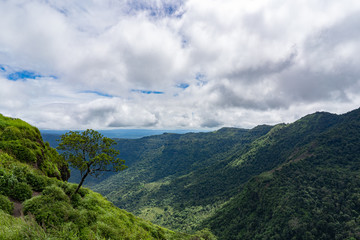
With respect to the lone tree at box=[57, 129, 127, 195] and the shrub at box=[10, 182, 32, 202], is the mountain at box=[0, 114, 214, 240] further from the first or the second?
the lone tree at box=[57, 129, 127, 195]

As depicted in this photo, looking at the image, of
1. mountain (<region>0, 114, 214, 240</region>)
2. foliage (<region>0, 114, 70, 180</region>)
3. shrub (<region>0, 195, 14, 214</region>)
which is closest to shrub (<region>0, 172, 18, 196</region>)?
mountain (<region>0, 114, 214, 240</region>)

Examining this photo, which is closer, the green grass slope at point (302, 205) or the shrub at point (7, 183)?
the shrub at point (7, 183)

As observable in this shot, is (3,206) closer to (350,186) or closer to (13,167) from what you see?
(13,167)

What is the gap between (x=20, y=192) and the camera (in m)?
14.4

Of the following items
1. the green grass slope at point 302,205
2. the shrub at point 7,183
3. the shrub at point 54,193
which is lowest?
the green grass slope at point 302,205

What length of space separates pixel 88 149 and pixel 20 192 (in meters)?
7.31

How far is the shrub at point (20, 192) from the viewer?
1418cm

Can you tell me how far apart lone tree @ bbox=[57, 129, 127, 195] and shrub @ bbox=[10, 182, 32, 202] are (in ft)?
17.3

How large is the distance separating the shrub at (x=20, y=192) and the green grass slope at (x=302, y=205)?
160198 millimetres

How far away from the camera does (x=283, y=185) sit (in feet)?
566

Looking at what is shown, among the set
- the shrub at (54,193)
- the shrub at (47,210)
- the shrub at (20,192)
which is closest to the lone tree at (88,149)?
the shrub at (54,193)

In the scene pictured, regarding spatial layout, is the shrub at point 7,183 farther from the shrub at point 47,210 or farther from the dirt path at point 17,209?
the shrub at point 47,210

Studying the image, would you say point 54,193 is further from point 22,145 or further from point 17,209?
point 22,145

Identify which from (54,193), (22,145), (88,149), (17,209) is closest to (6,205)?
(17,209)
